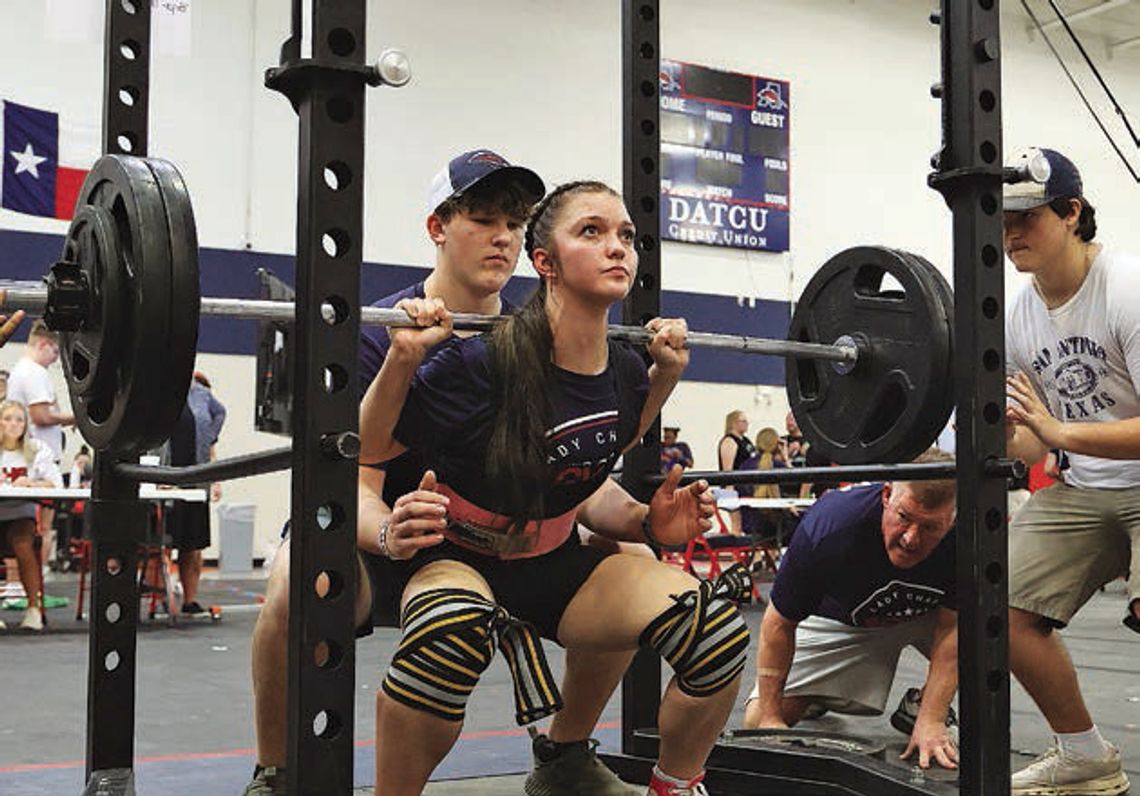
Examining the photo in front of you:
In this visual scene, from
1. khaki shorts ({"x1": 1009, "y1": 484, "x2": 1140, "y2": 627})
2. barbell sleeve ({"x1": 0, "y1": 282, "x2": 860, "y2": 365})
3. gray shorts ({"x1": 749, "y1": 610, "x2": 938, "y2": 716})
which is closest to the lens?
barbell sleeve ({"x1": 0, "y1": 282, "x2": 860, "y2": 365})

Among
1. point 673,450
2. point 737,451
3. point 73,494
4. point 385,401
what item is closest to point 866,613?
point 385,401

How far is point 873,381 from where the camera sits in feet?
7.56

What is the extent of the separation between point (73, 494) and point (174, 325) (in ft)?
12.4

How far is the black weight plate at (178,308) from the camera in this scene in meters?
1.56

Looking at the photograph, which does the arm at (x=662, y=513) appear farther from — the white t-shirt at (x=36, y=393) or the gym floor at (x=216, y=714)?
the white t-shirt at (x=36, y=393)

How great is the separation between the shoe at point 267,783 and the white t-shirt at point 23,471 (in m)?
3.19

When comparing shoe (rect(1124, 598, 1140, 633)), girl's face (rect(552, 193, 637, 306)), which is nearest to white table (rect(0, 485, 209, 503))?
girl's face (rect(552, 193, 637, 306))

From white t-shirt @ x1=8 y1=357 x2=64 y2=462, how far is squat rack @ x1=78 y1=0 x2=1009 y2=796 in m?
3.71

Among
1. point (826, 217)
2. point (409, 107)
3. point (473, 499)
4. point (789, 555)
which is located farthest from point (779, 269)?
point (473, 499)

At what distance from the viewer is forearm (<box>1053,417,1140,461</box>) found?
227cm

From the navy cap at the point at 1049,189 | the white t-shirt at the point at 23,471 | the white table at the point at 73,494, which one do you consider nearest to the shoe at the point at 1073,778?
the navy cap at the point at 1049,189

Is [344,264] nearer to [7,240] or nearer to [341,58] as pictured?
[341,58]

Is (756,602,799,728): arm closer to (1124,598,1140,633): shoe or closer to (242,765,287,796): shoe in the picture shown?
(1124,598,1140,633): shoe

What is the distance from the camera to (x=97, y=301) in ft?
5.51
